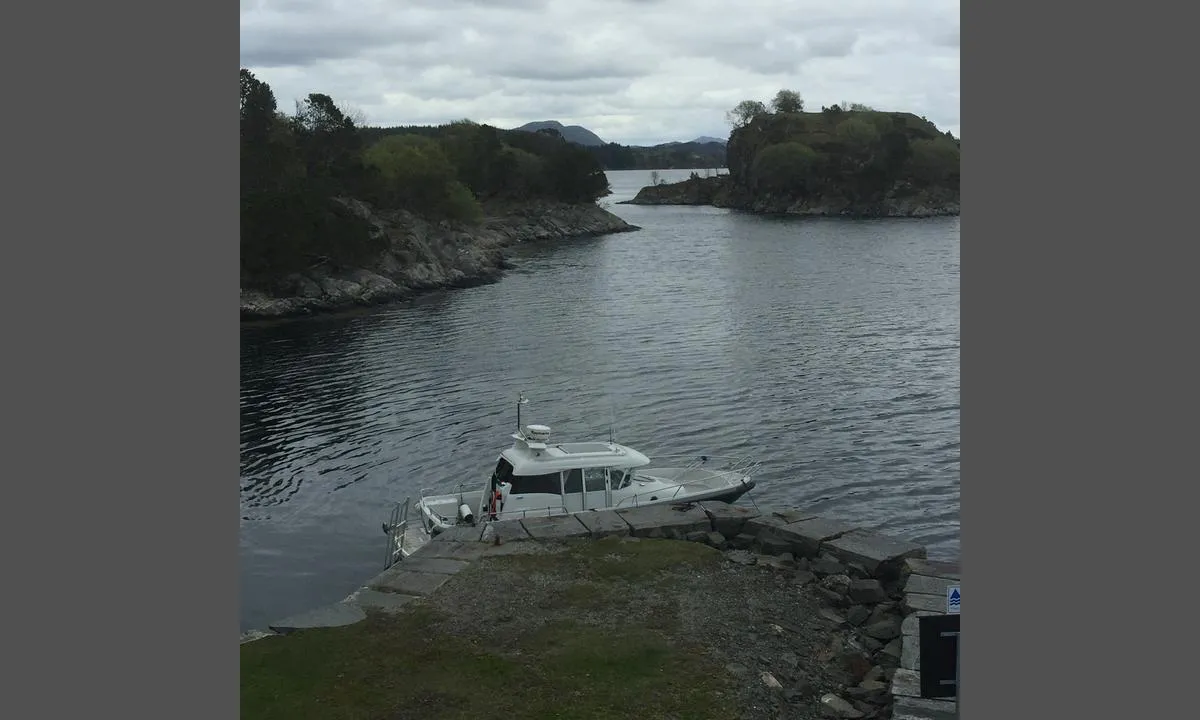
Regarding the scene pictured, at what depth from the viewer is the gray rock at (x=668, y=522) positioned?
20406mm

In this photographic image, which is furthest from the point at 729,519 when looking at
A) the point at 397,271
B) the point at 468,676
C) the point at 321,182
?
the point at 321,182

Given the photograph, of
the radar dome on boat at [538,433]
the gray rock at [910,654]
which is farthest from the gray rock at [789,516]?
the radar dome on boat at [538,433]

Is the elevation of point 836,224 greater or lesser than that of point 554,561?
greater

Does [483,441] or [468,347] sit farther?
[468,347]

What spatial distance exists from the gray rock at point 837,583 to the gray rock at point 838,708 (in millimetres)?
3994

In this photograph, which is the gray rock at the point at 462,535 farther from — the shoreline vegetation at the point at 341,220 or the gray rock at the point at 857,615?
the shoreline vegetation at the point at 341,220

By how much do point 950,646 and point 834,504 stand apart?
68.7 feet

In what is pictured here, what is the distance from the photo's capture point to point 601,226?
15000 centimetres

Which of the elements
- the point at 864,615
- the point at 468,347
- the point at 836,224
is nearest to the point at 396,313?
the point at 468,347

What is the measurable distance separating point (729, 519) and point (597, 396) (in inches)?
1023

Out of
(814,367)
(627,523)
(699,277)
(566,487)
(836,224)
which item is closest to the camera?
(627,523)

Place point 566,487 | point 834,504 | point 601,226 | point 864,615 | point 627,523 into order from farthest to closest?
point 601,226 → point 834,504 → point 566,487 → point 627,523 → point 864,615

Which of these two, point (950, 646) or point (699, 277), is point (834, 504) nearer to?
point (950, 646)

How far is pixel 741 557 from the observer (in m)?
19.1
